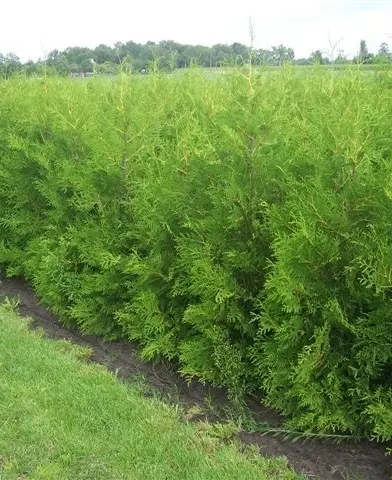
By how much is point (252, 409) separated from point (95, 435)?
124cm

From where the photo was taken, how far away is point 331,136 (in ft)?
13.1

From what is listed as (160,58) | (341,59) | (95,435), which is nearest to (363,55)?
(341,59)

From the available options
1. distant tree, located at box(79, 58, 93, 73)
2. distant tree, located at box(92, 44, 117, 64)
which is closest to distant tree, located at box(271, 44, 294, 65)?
distant tree, located at box(92, 44, 117, 64)

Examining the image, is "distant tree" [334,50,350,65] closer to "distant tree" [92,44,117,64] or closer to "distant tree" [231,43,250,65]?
"distant tree" [231,43,250,65]

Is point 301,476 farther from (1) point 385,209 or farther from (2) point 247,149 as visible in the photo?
(2) point 247,149

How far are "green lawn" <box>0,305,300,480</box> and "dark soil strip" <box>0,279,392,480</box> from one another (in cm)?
20

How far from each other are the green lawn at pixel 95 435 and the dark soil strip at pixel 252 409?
0.20 meters

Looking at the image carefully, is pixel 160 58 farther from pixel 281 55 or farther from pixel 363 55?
pixel 363 55

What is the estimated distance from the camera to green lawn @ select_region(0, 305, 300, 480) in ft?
12.6

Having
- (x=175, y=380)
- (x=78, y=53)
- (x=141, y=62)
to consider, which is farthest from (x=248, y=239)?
(x=78, y=53)

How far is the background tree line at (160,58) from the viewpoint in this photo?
18.5 ft

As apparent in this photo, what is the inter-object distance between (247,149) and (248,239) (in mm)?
697

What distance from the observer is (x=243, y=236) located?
4.62 metres

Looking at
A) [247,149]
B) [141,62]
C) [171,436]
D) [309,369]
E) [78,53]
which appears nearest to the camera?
[309,369]
